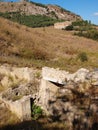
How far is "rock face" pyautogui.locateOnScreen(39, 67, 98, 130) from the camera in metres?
8.63

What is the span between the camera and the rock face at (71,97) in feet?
28.3

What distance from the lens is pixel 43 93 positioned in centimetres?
1051

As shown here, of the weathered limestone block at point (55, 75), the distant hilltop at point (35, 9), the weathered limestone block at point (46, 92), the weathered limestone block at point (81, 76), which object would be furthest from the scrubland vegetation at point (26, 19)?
the weathered limestone block at point (81, 76)

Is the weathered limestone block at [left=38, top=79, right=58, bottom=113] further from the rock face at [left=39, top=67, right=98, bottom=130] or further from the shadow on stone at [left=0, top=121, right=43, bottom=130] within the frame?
the shadow on stone at [left=0, top=121, right=43, bottom=130]

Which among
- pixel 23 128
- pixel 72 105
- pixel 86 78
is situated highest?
pixel 86 78

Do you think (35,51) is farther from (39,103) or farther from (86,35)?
(86,35)

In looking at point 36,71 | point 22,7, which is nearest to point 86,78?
point 36,71

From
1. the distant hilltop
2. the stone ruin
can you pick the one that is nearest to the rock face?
the stone ruin

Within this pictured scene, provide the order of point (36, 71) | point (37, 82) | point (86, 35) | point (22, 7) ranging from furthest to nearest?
point (22, 7), point (86, 35), point (36, 71), point (37, 82)

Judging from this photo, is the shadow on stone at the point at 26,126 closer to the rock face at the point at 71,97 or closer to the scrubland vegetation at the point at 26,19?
the rock face at the point at 71,97

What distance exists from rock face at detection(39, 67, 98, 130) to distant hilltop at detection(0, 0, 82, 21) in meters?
70.2

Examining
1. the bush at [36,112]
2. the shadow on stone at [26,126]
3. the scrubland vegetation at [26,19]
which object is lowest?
the shadow on stone at [26,126]

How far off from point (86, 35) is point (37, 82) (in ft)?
123

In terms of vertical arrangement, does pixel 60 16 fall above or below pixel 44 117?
above
